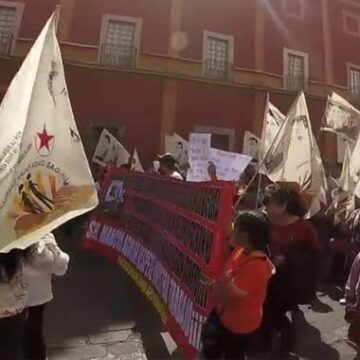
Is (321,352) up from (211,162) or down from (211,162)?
down

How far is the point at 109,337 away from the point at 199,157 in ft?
8.83

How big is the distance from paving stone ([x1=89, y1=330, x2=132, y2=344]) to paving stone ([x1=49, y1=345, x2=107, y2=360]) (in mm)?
116

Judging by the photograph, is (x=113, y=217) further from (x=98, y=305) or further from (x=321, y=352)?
(x=321, y=352)

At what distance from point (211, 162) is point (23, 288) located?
11.8 feet

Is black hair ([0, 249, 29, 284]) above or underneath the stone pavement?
above

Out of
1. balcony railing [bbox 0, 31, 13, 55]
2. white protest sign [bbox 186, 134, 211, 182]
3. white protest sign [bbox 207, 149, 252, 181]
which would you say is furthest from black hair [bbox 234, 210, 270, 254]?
balcony railing [bbox 0, 31, 13, 55]

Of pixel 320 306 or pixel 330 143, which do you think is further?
pixel 330 143

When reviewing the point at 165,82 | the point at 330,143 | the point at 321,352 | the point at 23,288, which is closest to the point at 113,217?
the point at 321,352

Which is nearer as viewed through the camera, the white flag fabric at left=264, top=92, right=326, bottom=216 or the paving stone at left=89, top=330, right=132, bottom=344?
the paving stone at left=89, top=330, right=132, bottom=344

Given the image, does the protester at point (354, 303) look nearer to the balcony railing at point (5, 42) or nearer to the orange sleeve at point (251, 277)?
the orange sleeve at point (251, 277)

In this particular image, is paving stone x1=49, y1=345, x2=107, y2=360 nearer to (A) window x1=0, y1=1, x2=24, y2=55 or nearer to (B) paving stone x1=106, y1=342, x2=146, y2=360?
(B) paving stone x1=106, y1=342, x2=146, y2=360

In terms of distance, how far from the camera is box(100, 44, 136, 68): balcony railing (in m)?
16.4

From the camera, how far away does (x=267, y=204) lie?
3701 mm

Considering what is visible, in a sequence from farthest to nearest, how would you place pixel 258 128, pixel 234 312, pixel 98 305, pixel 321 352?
1. pixel 258 128
2. pixel 98 305
3. pixel 321 352
4. pixel 234 312
